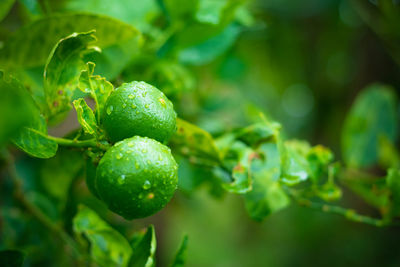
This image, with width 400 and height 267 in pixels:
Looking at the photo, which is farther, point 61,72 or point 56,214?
point 56,214

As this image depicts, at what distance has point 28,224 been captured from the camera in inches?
37.0

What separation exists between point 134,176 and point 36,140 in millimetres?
192

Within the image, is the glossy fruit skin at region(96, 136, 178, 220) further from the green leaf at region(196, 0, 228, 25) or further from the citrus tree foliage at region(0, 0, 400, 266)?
the green leaf at region(196, 0, 228, 25)

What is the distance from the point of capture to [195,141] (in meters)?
0.70

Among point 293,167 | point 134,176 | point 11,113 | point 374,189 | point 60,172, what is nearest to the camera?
point 11,113

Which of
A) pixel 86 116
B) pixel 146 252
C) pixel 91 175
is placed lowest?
pixel 146 252

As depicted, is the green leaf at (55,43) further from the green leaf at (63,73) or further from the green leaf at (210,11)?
the green leaf at (210,11)

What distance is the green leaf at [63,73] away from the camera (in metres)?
0.58

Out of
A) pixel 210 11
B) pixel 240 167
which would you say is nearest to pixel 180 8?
pixel 210 11

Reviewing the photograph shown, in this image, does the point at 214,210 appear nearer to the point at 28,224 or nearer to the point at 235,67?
the point at 235,67

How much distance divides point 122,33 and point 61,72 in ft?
0.50

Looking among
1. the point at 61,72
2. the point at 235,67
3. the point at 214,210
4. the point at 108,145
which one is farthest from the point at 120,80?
the point at 214,210

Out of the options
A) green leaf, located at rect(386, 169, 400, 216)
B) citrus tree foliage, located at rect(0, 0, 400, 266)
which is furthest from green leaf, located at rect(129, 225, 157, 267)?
green leaf, located at rect(386, 169, 400, 216)

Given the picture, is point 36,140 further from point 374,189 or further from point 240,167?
point 374,189
